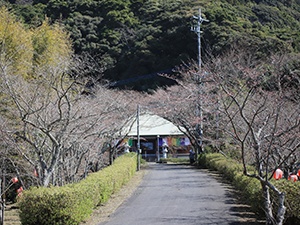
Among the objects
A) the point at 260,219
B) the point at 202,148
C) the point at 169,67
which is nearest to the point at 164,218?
the point at 260,219

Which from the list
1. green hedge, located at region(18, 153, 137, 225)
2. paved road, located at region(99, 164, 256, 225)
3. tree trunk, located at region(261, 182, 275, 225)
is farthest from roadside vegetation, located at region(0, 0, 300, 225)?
paved road, located at region(99, 164, 256, 225)

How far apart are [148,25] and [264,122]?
31839mm

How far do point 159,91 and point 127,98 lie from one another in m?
2.37

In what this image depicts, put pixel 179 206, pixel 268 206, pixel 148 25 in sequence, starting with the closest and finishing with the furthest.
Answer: pixel 268 206 → pixel 179 206 → pixel 148 25

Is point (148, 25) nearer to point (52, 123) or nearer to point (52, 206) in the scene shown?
point (52, 123)

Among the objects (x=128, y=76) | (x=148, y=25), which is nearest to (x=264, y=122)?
(x=128, y=76)

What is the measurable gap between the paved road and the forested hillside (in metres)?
15.9

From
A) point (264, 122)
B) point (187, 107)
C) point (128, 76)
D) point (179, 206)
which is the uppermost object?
point (128, 76)

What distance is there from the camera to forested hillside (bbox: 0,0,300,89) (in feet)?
108

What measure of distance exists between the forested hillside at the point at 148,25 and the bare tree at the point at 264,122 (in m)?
15.6

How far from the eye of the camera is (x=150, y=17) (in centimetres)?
4159

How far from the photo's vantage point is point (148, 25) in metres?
40.0

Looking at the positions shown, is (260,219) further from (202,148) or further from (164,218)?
(202,148)

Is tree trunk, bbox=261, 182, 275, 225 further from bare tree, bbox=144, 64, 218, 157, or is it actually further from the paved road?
bare tree, bbox=144, 64, 218, 157
